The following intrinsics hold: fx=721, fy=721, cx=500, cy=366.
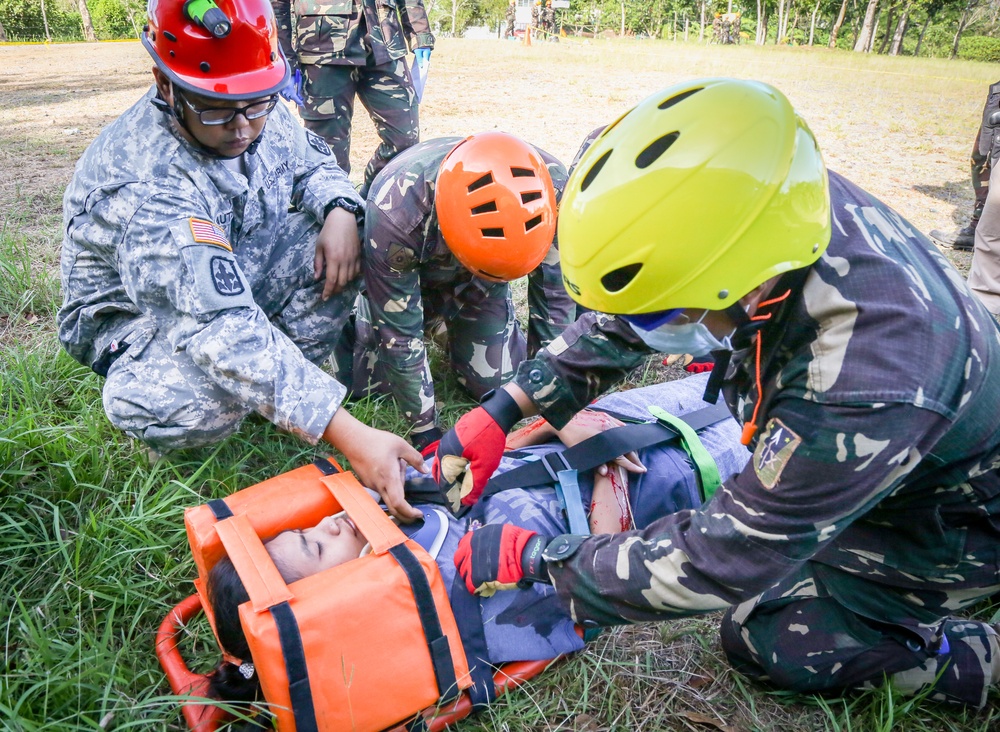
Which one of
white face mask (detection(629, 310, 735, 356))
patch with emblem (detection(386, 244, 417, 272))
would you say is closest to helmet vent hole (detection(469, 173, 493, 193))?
patch with emblem (detection(386, 244, 417, 272))

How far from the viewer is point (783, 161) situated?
1410 millimetres

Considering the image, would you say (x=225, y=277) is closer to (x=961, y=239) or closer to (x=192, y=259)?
(x=192, y=259)

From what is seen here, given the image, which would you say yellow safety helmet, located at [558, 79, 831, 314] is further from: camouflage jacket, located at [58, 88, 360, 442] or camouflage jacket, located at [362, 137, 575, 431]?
camouflage jacket, located at [362, 137, 575, 431]

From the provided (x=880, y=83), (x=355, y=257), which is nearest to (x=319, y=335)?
(x=355, y=257)

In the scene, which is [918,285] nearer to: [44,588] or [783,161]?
[783,161]

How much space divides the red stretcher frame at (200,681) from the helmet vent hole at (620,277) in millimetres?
1222

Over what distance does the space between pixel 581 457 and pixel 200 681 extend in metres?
1.35

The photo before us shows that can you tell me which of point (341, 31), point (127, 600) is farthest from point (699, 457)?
point (341, 31)

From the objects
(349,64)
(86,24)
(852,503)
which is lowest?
(852,503)

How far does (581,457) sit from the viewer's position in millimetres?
2518

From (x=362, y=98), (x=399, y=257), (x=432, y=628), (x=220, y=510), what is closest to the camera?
(x=432, y=628)

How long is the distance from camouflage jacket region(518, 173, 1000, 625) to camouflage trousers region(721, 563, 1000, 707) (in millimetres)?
243

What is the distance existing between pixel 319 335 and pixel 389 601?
5.48ft

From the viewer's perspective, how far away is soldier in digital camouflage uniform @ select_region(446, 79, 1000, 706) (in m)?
1.42
